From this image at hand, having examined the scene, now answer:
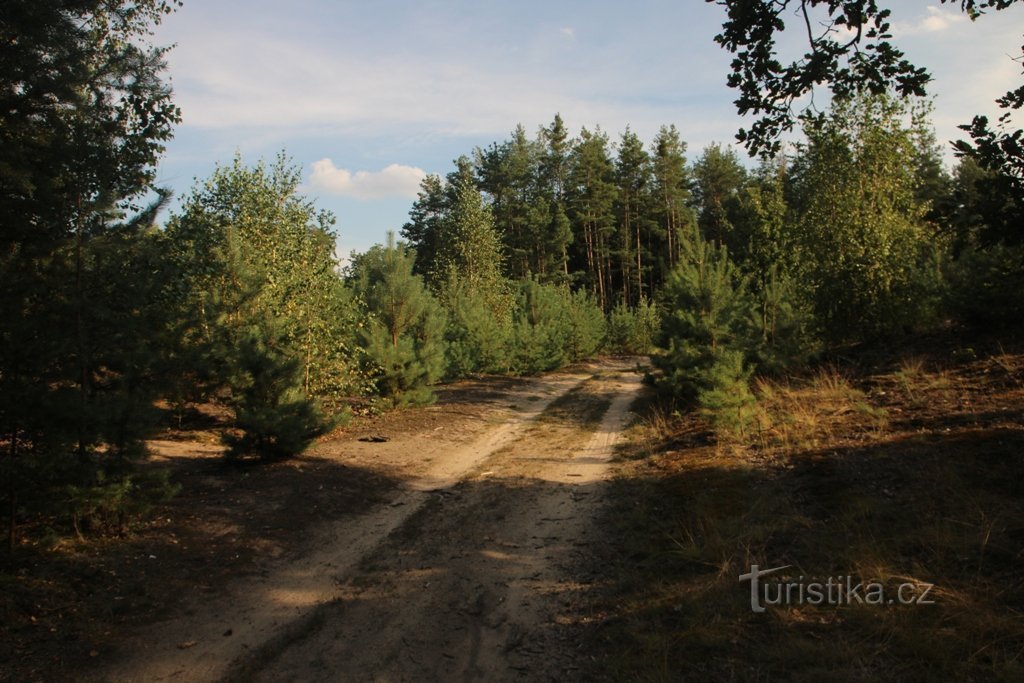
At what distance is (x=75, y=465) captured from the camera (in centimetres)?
610

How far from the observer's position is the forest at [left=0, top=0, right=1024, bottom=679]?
19.1 feet

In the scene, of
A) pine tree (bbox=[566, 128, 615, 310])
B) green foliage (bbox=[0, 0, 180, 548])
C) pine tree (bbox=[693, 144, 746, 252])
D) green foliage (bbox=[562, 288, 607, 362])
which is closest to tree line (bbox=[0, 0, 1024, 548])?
green foliage (bbox=[0, 0, 180, 548])

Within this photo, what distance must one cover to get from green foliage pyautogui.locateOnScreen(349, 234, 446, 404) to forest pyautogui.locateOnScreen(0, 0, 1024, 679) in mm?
71

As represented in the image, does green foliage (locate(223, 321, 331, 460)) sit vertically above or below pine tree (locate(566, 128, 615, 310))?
below

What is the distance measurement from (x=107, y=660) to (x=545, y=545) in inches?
169

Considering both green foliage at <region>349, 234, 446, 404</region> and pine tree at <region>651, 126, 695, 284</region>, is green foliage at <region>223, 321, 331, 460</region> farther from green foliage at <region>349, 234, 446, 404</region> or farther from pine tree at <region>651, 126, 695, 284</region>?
pine tree at <region>651, 126, 695, 284</region>

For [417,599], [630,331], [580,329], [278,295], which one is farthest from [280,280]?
[630,331]

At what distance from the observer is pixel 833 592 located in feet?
15.9

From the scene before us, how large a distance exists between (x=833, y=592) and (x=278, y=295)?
1118 centimetres

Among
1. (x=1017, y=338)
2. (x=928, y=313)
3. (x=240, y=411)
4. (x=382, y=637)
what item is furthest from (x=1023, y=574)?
(x=928, y=313)

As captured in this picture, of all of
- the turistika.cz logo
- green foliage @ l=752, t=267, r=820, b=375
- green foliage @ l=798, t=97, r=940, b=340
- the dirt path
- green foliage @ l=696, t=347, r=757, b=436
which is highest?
green foliage @ l=798, t=97, r=940, b=340

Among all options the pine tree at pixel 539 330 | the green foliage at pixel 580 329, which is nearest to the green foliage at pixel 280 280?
the pine tree at pixel 539 330

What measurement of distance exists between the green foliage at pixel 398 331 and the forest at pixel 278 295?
0.23ft

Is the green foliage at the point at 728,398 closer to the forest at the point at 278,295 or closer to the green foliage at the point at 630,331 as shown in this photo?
the forest at the point at 278,295
